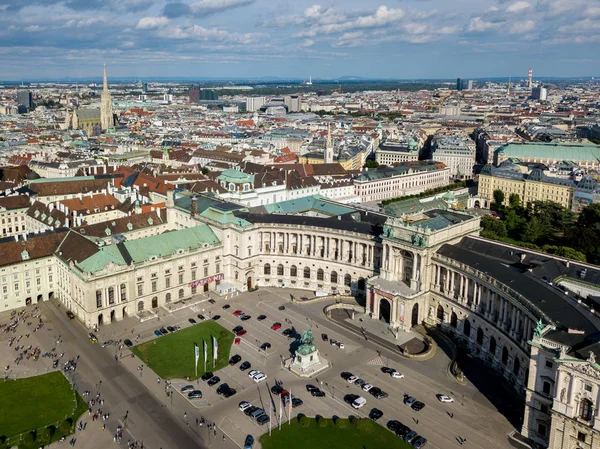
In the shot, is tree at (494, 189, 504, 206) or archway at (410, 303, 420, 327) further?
tree at (494, 189, 504, 206)

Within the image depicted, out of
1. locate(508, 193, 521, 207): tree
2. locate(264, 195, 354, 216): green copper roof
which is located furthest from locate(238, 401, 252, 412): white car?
locate(508, 193, 521, 207): tree

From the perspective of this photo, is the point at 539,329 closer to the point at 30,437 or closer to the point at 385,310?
the point at 385,310

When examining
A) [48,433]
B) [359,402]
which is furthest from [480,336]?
[48,433]

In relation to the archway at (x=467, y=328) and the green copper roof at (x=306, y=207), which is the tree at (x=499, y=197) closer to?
the green copper roof at (x=306, y=207)

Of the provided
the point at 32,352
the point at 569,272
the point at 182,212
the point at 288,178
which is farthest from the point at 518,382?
the point at 288,178

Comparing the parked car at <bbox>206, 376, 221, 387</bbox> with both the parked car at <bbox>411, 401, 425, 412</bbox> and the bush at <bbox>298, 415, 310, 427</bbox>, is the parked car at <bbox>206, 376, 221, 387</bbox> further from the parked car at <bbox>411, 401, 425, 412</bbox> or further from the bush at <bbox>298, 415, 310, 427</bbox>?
the parked car at <bbox>411, 401, 425, 412</bbox>

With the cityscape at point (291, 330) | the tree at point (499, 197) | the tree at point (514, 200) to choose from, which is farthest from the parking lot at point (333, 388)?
the tree at point (499, 197)
